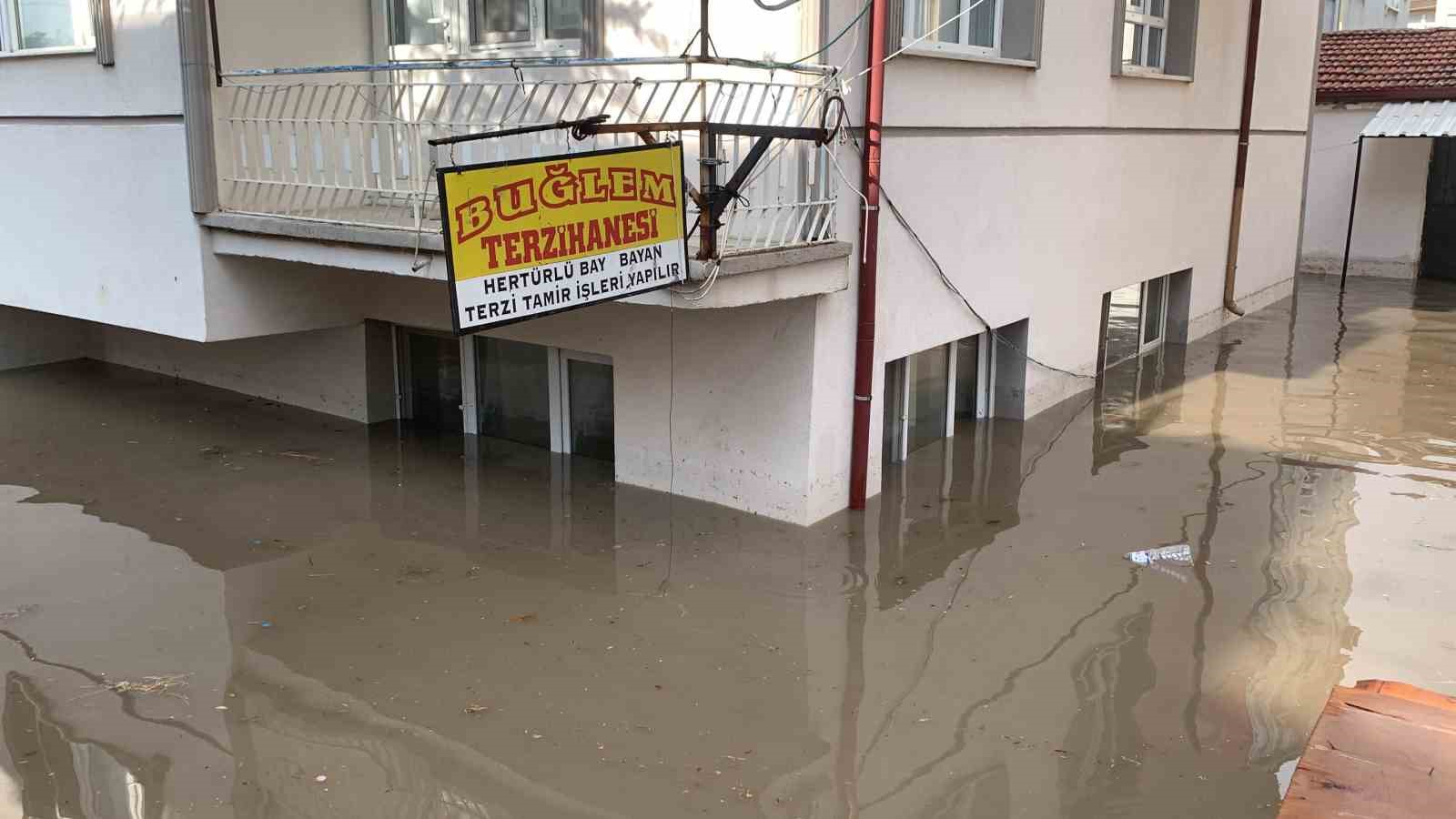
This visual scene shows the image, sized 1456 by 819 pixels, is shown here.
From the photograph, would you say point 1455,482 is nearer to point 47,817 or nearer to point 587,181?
point 587,181

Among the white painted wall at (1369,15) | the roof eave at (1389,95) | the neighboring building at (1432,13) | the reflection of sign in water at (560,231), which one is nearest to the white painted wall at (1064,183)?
the reflection of sign in water at (560,231)

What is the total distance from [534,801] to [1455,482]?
270 inches

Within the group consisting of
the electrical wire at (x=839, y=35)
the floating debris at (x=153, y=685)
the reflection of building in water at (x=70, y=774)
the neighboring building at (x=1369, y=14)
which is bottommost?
the reflection of building in water at (x=70, y=774)

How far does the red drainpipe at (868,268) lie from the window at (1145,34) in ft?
16.3

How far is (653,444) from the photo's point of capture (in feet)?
25.4

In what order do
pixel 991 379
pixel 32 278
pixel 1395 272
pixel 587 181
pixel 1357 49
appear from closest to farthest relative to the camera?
pixel 587 181
pixel 32 278
pixel 991 379
pixel 1395 272
pixel 1357 49

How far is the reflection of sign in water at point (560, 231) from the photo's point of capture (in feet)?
16.1

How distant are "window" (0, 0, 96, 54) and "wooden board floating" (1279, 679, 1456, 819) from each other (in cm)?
836

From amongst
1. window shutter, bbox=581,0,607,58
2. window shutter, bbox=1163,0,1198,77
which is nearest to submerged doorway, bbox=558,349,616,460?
window shutter, bbox=581,0,607,58

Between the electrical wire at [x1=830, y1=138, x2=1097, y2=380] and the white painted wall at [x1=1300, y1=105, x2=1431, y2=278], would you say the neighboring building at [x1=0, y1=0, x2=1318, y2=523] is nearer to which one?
the electrical wire at [x1=830, y1=138, x2=1097, y2=380]

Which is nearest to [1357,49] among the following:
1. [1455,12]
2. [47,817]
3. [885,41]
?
[1455,12]

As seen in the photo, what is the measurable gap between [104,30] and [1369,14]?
108ft

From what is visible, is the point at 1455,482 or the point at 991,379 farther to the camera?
the point at 991,379

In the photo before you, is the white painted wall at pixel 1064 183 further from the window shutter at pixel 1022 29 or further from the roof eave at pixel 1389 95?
the roof eave at pixel 1389 95
